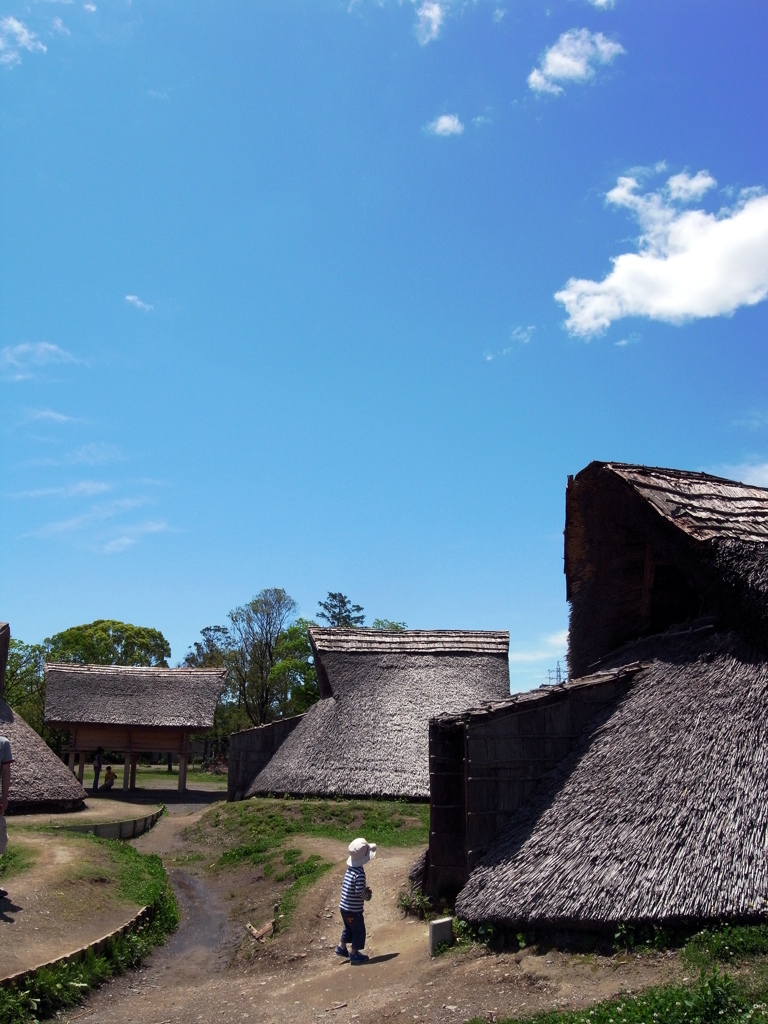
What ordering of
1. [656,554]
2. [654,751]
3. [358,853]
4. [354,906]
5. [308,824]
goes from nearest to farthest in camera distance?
[654,751], [354,906], [358,853], [656,554], [308,824]

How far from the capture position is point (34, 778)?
2150 cm

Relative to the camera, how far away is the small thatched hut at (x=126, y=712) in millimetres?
29406

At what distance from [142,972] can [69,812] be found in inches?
501

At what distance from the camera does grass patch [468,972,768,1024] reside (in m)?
5.30

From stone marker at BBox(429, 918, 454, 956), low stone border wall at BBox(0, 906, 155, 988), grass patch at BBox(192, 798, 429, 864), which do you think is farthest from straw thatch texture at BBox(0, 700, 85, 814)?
stone marker at BBox(429, 918, 454, 956)

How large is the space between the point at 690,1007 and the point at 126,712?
2696 cm

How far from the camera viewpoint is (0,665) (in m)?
25.2

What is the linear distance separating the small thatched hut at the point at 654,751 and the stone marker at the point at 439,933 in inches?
9.7

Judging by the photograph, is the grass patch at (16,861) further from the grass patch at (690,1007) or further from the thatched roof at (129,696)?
the thatched roof at (129,696)

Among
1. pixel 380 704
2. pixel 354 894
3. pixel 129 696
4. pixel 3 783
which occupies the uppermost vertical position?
pixel 129 696

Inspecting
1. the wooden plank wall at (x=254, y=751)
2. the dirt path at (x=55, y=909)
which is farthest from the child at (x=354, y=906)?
the wooden plank wall at (x=254, y=751)

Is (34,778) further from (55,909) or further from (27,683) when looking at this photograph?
(27,683)

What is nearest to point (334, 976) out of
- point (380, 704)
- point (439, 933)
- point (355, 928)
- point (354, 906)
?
point (355, 928)

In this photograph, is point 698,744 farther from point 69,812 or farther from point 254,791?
point 69,812
